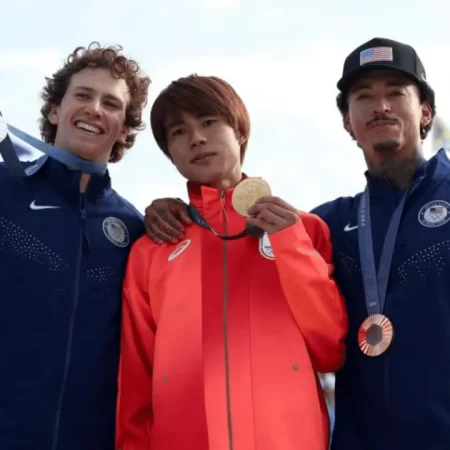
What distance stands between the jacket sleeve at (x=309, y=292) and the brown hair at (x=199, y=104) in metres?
1.02

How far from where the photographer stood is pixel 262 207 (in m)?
3.63

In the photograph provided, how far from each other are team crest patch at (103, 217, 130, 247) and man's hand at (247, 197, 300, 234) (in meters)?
0.98

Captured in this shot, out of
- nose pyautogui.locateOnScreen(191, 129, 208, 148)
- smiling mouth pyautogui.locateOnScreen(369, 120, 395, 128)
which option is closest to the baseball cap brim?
smiling mouth pyautogui.locateOnScreen(369, 120, 395, 128)

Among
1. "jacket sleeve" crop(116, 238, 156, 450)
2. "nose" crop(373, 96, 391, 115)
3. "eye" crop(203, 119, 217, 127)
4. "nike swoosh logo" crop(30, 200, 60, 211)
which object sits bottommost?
"jacket sleeve" crop(116, 238, 156, 450)

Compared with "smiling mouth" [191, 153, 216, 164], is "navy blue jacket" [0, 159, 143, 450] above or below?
below

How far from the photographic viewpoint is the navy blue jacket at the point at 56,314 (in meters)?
3.58

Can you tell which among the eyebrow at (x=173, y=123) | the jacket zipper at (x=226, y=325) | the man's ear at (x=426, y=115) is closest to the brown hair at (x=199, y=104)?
the eyebrow at (x=173, y=123)

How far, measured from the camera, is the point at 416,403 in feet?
11.5

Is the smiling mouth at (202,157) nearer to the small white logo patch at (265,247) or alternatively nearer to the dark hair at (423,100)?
the small white logo patch at (265,247)

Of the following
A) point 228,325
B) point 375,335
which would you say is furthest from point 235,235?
point 375,335

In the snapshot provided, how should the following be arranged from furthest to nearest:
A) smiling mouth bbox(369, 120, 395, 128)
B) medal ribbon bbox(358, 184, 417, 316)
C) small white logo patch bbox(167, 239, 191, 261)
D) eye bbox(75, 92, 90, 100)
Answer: eye bbox(75, 92, 90, 100) → smiling mouth bbox(369, 120, 395, 128) → small white logo patch bbox(167, 239, 191, 261) → medal ribbon bbox(358, 184, 417, 316)

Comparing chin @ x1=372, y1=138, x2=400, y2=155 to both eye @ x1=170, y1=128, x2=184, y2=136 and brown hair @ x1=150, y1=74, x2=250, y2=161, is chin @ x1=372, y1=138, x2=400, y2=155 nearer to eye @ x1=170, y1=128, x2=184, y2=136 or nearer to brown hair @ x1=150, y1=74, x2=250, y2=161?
brown hair @ x1=150, y1=74, x2=250, y2=161

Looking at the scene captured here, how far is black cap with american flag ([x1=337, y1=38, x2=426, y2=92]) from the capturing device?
4410 mm

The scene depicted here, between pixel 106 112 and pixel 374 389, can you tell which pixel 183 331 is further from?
pixel 106 112
